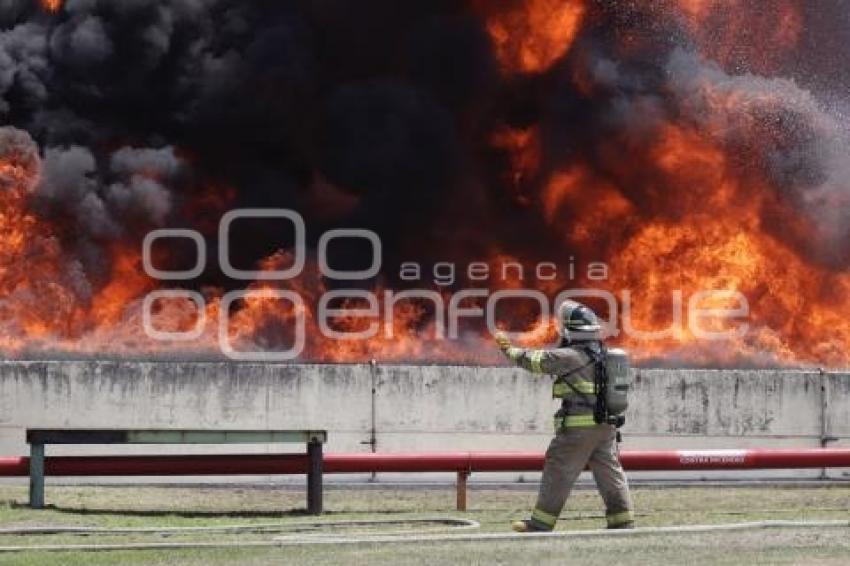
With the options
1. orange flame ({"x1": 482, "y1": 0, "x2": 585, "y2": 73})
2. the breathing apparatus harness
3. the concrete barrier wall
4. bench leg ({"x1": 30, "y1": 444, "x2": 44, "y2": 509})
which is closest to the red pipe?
bench leg ({"x1": 30, "y1": 444, "x2": 44, "y2": 509})

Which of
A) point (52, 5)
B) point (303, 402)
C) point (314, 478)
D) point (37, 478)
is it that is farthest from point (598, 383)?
point (52, 5)

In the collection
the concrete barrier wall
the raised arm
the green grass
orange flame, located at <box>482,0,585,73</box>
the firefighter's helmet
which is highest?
orange flame, located at <box>482,0,585,73</box>

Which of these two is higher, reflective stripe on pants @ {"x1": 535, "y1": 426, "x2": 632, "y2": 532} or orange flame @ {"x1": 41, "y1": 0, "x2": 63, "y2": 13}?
orange flame @ {"x1": 41, "y1": 0, "x2": 63, "y2": 13}

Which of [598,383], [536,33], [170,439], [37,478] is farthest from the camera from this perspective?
[536,33]

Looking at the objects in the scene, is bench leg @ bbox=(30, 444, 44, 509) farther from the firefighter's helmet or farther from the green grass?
the firefighter's helmet

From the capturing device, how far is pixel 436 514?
13.3 meters

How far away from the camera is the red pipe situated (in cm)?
1366

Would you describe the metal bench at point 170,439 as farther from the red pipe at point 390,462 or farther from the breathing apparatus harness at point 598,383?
the breathing apparatus harness at point 598,383

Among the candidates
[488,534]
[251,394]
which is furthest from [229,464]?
[251,394]

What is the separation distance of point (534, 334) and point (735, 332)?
11.4 ft

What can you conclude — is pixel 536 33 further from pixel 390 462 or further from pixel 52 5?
pixel 390 462

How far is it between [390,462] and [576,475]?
11.3ft

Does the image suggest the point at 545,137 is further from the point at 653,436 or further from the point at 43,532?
the point at 43,532

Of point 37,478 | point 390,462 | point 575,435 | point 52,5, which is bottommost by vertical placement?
point 37,478
